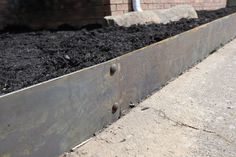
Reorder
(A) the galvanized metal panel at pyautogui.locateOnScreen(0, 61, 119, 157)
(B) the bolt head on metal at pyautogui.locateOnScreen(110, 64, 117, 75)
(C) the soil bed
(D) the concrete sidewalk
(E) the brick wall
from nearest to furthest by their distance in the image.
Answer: (A) the galvanized metal panel at pyautogui.locateOnScreen(0, 61, 119, 157) < (D) the concrete sidewalk < (B) the bolt head on metal at pyautogui.locateOnScreen(110, 64, 117, 75) < (C) the soil bed < (E) the brick wall

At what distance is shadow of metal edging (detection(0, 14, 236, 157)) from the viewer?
1.95 metres

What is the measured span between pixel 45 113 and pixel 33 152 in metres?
0.27

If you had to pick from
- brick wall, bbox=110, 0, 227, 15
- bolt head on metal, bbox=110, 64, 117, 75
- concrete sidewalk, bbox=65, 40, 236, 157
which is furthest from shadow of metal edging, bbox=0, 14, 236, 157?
brick wall, bbox=110, 0, 227, 15

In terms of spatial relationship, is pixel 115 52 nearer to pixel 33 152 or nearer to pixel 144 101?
pixel 144 101

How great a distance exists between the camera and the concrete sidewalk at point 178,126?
98.0 inches

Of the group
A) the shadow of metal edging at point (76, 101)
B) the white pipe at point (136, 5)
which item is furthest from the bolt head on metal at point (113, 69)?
the white pipe at point (136, 5)

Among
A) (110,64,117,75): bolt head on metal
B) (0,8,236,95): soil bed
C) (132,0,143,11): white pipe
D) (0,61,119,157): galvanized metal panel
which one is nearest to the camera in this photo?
(0,61,119,157): galvanized metal panel

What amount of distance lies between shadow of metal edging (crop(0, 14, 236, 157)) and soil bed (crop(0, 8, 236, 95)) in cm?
44

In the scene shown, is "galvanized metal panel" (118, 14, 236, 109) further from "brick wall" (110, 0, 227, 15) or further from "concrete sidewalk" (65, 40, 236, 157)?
"brick wall" (110, 0, 227, 15)

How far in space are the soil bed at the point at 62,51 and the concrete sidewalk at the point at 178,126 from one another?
77 cm

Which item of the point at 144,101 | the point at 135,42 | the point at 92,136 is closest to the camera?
the point at 92,136

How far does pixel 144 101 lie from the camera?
140 inches

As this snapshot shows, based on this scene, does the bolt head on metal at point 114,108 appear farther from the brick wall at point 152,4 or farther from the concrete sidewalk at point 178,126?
the brick wall at point 152,4

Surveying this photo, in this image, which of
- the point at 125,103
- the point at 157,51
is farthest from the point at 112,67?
the point at 157,51
